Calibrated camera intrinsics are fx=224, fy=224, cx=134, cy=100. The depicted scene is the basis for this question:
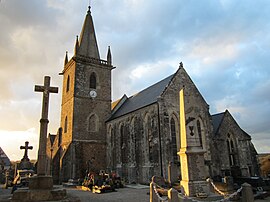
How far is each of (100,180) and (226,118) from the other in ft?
51.3

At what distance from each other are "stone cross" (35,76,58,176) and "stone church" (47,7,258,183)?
30.2 feet

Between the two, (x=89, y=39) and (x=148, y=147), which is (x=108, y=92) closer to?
(x=89, y=39)

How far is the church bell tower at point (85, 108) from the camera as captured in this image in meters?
25.7

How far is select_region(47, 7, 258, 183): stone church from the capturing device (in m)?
20.2

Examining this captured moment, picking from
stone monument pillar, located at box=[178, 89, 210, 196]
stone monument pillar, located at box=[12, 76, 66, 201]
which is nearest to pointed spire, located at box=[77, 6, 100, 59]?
stone monument pillar, located at box=[12, 76, 66, 201]

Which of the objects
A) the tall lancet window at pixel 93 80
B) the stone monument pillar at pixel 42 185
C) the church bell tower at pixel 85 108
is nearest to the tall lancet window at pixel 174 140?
the church bell tower at pixel 85 108

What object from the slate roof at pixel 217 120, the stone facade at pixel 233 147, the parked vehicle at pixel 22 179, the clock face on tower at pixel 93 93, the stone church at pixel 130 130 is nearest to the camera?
the parked vehicle at pixel 22 179

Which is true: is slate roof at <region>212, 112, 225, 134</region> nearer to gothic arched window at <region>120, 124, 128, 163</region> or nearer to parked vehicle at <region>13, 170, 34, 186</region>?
gothic arched window at <region>120, 124, 128, 163</region>

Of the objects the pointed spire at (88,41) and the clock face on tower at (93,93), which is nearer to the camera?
the clock face on tower at (93,93)

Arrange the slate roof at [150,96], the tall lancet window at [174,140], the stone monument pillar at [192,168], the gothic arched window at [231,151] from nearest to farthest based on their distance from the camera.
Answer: the stone monument pillar at [192,168]
the tall lancet window at [174,140]
the slate roof at [150,96]
the gothic arched window at [231,151]

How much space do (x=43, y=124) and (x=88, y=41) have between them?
78.5 feet

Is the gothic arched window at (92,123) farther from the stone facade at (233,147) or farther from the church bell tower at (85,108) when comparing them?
the stone facade at (233,147)

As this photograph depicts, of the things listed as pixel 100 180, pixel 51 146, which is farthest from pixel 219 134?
pixel 51 146

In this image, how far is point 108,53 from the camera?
105 feet
